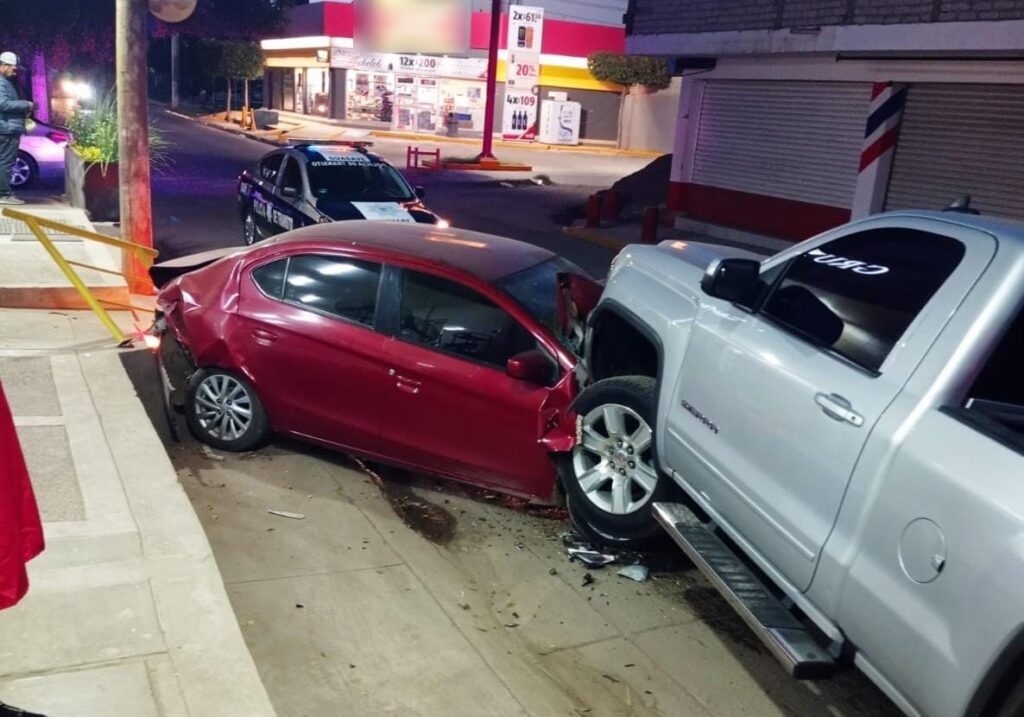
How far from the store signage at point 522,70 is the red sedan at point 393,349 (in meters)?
34.6

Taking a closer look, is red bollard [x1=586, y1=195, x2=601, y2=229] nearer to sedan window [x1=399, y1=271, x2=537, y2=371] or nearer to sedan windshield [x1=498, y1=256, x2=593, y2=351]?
sedan windshield [x1=498, y1=256, x2=593, y2=351]

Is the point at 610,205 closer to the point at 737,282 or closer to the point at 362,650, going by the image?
the point at 737,282

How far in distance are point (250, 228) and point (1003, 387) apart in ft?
38.9

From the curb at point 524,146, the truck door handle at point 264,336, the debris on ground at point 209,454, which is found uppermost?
the curb at point 524,146

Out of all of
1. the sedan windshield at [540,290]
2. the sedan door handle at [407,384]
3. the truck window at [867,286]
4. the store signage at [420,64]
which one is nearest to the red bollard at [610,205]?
the sedan windshield at [540,290]

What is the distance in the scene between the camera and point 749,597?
3.68m

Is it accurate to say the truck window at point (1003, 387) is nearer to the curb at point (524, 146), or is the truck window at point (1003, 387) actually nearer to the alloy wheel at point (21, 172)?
the alloy wheel at point (21, 172)

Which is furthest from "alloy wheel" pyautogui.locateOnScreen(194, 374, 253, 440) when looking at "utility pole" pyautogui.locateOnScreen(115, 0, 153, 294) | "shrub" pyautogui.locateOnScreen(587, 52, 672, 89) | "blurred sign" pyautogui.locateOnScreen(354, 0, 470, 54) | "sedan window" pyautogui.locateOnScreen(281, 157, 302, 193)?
"shrub" pyautogui.locateOnScreen(587, 52, 672, 89)

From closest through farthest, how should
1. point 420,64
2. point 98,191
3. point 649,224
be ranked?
1. point 98,191
2. point 649,224
3. point 420,64

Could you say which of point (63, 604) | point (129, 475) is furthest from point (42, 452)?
point (63, 604)

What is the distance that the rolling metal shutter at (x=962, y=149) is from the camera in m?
13.3

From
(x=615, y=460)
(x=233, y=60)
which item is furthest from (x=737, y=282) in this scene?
(x=233, y=60)

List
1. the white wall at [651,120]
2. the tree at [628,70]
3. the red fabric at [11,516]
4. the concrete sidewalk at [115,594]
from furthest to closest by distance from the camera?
the white wall at [651,120]
the tree at [628,70]
the concrete sidewalk at [115,594]
the red fabric at [11,516]

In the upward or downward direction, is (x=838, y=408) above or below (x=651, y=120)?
below
